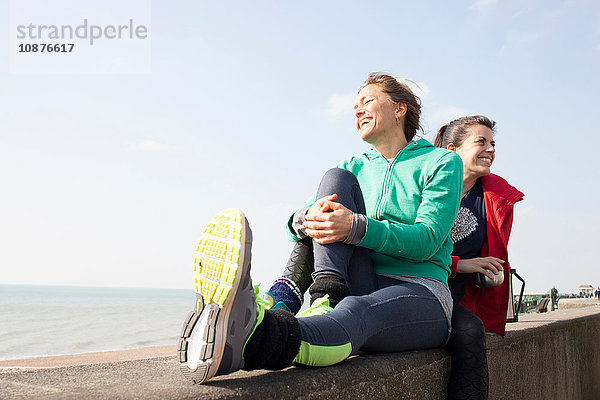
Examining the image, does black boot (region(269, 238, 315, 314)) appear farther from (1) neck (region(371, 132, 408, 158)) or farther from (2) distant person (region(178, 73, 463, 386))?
(1) neck (region(371, 132, 408, 158))

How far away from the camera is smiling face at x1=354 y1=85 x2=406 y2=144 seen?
245cm

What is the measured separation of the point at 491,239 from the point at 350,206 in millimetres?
1272

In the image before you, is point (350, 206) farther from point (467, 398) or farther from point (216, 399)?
point (216, 399)

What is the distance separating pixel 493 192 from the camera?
9.75ft

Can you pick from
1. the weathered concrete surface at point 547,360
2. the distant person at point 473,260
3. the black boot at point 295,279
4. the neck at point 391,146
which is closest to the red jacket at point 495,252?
the distant person at point 473,260

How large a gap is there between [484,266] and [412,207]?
0.74 meters

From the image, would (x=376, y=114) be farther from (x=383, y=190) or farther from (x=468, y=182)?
(x=468, y=182)

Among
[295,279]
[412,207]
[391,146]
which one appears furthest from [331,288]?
[391,146]

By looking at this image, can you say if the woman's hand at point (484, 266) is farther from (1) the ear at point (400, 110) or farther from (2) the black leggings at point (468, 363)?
(1) the ear at point (400, 110)

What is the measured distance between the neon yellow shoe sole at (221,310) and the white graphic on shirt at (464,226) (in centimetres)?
198

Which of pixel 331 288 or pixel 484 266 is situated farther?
pixel 484 266

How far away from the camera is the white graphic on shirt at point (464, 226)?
9.63 ft

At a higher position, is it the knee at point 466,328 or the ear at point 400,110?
the ear at point 400,110

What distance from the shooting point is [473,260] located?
2699mm
